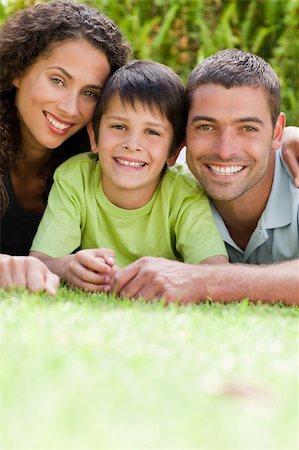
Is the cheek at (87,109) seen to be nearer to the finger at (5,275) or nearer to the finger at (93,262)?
the finger at (93,262)

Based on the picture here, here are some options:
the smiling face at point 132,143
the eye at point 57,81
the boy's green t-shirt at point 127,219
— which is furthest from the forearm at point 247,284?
the eye at point 57,81

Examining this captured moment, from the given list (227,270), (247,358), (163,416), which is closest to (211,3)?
(227,270)

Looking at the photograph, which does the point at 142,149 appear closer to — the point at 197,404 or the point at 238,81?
the point at 238,81

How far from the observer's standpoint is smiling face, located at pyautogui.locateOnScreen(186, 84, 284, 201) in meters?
4.36

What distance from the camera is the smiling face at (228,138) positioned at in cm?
436

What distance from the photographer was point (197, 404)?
1910mm

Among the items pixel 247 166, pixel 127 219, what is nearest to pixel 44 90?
pixel 127 219

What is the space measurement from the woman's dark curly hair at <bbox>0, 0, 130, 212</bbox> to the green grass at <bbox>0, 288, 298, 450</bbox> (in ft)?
6.75

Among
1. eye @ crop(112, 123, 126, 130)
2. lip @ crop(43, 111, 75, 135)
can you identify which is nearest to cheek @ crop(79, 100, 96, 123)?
lip @ crop(43, 111, 75, 135)

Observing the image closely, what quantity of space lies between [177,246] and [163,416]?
269cm

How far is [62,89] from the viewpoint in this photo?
456 centimetres

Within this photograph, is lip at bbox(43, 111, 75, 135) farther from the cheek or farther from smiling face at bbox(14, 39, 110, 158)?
the cheek

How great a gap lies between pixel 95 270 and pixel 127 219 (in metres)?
0.78

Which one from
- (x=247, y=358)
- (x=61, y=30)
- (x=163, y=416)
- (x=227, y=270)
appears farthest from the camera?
(x=61, y=30)
